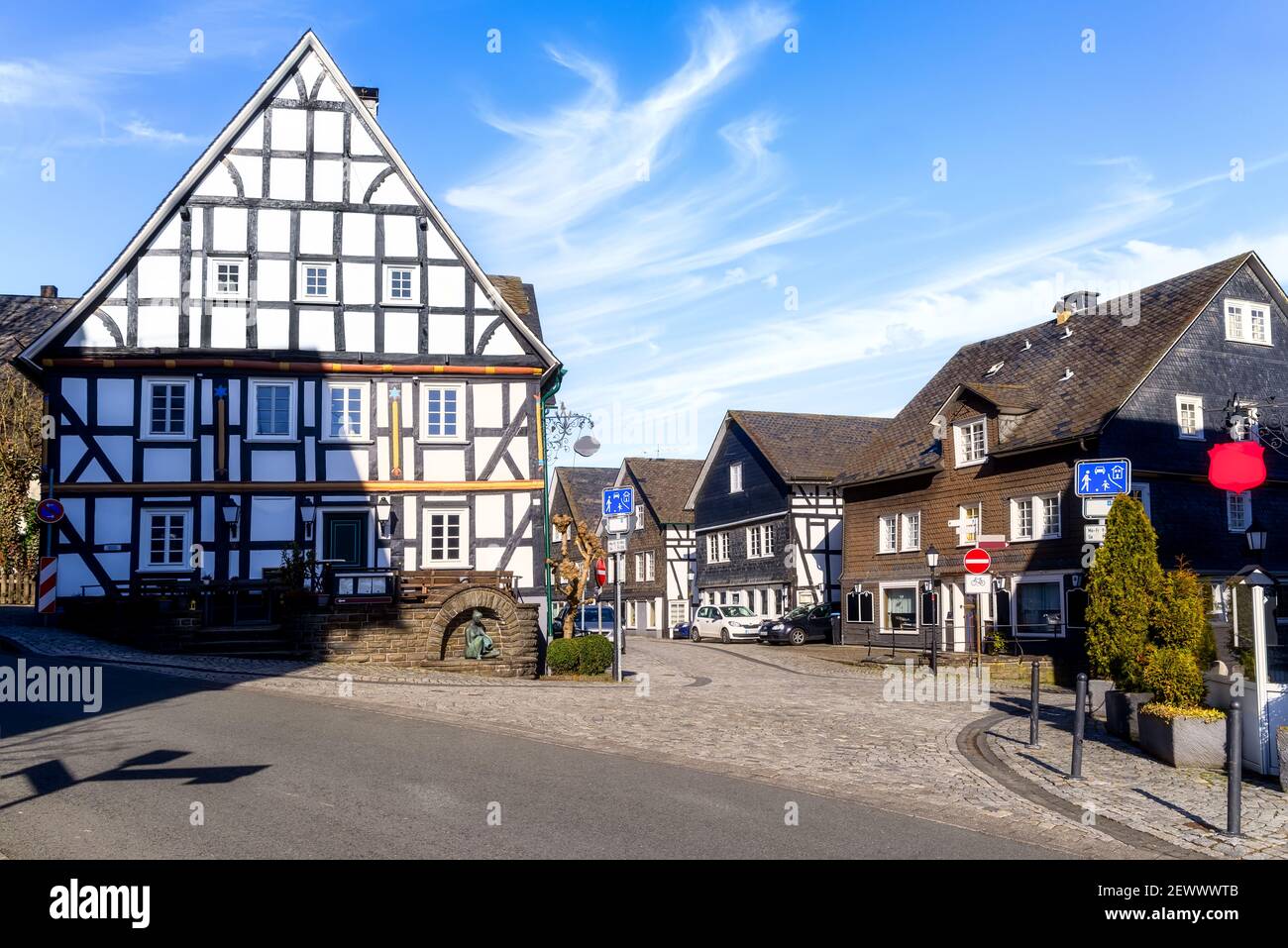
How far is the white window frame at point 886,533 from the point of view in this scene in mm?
39125

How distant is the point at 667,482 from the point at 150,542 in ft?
114

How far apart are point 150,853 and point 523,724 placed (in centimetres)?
779

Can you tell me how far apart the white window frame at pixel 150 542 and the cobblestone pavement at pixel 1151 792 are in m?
19.4

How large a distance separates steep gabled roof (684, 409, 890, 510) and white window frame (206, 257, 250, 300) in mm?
23511

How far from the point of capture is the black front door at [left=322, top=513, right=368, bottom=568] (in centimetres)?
2859

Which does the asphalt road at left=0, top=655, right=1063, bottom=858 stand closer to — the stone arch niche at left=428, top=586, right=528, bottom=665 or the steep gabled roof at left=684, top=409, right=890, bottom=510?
the stone arch niche at left=428, top=586, right=528, bottom=665

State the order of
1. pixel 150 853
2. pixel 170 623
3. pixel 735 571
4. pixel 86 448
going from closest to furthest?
pixel 150 853, pixel 170 623, pixel 86 448, pixel 735 571

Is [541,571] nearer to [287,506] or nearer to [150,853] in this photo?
[287,506]

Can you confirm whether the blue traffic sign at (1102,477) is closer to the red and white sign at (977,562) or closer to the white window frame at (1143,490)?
the red and white sign at (977,562)

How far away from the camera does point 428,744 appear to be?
1284cm

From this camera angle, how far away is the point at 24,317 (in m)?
44.2

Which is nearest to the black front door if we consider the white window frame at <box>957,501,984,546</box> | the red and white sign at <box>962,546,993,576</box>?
the red and white sign at <box>962,546,993,576</box>

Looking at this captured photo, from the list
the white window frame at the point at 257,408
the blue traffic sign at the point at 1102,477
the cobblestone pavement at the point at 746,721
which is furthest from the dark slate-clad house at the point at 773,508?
the blue traffic sign at the point at 1102,477
